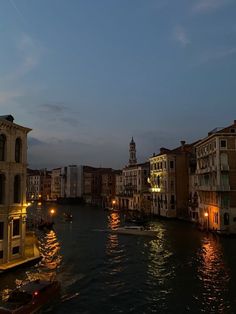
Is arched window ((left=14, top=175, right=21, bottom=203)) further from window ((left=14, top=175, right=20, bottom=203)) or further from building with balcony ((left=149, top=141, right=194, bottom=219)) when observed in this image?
building with balcony ((left=149, top=141, right=194, bottom=219))

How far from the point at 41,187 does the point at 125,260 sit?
142715 millimetres

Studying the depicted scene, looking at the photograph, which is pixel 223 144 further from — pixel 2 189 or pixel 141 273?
pixel 2 189

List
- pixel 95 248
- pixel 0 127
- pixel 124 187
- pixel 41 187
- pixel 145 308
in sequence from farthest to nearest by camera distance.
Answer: pixel 41 187 < pixel 124 187 < pixel 95 248 < pixel 0 127 < pixel 145 308

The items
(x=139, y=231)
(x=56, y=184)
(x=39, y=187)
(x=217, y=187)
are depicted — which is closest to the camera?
(x=217, y=187)

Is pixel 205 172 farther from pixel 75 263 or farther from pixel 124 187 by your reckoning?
pixel 124 187

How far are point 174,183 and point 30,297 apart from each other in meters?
54.2

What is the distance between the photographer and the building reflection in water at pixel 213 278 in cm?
2075

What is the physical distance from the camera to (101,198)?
437ft

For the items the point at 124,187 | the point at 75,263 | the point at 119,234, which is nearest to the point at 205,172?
the point at 119,234

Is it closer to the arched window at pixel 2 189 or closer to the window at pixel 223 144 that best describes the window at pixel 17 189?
the arched window at pixel 2 189

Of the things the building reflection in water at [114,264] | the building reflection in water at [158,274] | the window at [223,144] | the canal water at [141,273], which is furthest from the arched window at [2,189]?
the window at [223,144]

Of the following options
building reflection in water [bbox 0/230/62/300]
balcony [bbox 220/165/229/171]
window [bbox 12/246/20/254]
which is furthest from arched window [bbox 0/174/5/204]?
balcony [bbox 220/165/229/171]

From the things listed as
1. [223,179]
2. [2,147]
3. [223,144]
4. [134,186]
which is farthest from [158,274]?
[134,186]

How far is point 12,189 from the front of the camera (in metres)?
26.4
